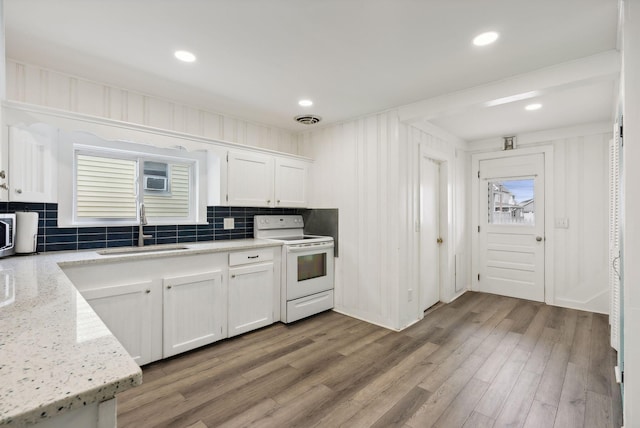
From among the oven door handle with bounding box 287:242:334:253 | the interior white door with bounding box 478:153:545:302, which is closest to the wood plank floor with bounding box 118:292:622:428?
the oven door handle with bounding box 287:242:334:253

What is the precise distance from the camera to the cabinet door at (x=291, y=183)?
12.2 feet

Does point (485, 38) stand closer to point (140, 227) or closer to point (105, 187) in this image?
A: point (140, 227)

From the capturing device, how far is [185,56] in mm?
2223

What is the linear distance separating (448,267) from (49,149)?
444cm

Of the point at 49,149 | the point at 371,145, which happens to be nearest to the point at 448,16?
the point at 371,145

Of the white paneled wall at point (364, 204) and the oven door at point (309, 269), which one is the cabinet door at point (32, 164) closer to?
the oven door at point (309, 269)

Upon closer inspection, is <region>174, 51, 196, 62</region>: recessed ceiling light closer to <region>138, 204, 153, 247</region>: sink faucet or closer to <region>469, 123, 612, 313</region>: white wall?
<region>138, 204, 153, 247</region>: sink faucet

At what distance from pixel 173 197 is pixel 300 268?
5.13 feet

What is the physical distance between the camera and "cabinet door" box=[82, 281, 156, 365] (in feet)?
7.22

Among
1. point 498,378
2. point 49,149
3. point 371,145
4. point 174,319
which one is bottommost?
point 498,378

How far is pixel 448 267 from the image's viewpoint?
4.25 m

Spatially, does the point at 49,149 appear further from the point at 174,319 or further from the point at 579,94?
the point at 579,94

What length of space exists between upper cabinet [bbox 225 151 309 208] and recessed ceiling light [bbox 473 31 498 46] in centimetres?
231

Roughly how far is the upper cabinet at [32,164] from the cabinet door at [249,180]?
140 cm
